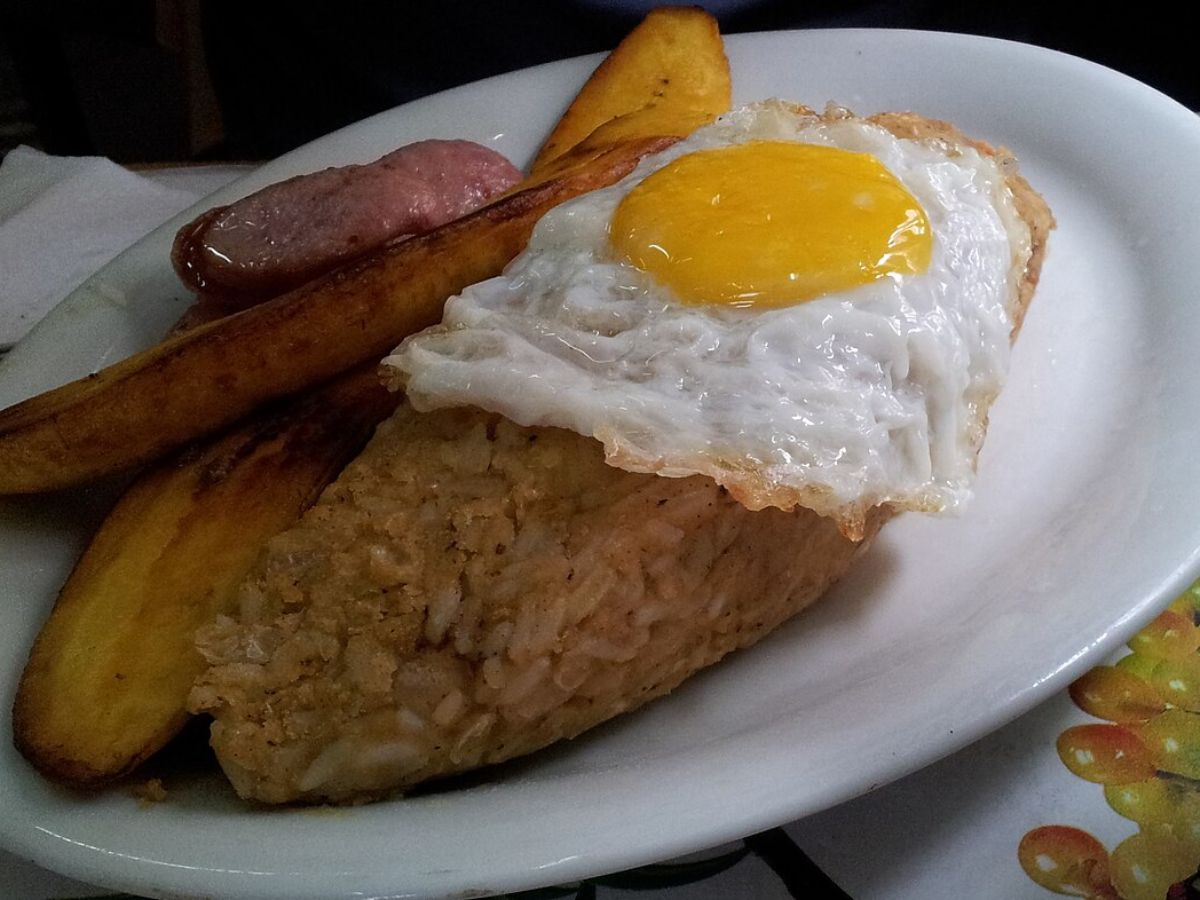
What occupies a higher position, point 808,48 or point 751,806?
point 808,48

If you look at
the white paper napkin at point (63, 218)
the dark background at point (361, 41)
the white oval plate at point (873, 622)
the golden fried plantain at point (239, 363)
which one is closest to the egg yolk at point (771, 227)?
the golden fried plantain at point (239, 363)

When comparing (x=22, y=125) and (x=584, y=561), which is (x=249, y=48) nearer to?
(x=22, y=125)

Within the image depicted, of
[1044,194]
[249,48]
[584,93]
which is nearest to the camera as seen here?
[1044,194]

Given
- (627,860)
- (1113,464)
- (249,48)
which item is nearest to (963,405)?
(1113,464)

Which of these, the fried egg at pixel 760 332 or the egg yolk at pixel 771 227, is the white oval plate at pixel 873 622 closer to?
the fried egg at pixel 760 332

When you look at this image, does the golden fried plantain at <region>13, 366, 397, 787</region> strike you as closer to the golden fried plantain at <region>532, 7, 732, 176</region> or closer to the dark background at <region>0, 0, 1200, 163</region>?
the golden fried plantain at <region>532, 7, 732, 176</region>

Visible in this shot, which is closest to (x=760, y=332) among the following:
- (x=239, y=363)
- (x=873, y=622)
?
(x=873, y=622)

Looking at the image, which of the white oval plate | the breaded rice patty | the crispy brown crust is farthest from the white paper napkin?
the crispy brown crust
